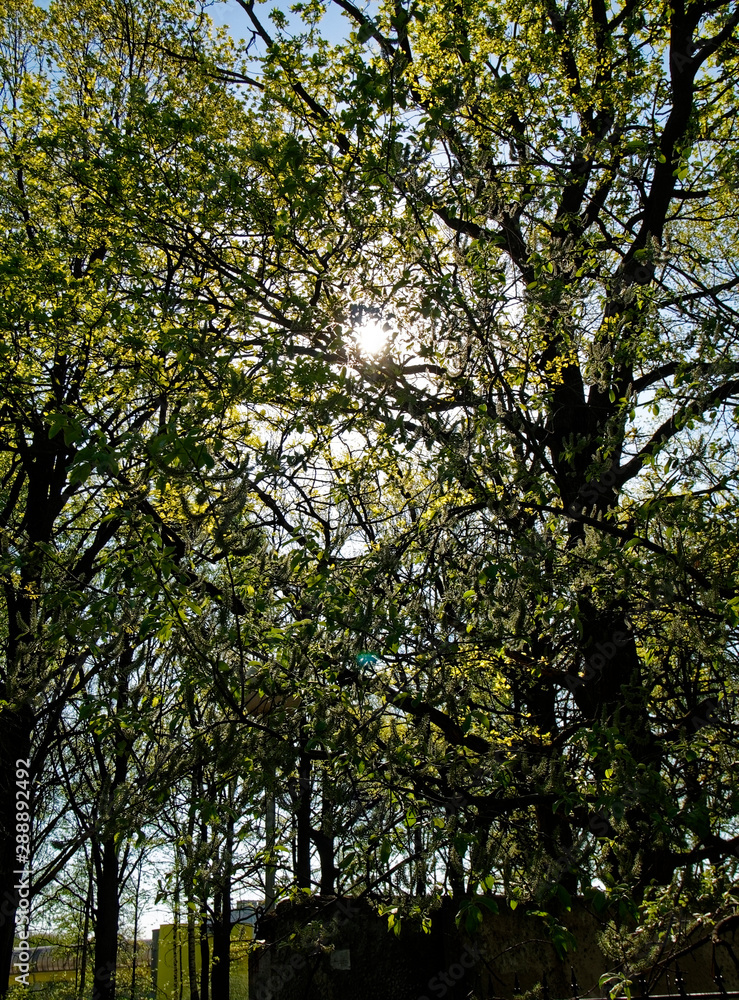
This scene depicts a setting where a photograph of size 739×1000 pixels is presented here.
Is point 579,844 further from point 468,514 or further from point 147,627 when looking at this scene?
point 147,627

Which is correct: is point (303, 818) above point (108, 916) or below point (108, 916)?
above

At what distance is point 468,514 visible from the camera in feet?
13.4

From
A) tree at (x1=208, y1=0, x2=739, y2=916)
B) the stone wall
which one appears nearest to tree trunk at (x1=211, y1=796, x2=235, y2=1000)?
the stone wall

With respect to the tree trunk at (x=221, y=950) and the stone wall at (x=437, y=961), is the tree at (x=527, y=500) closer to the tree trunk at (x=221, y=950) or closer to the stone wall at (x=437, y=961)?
the stone wall at (x=437, y=961)

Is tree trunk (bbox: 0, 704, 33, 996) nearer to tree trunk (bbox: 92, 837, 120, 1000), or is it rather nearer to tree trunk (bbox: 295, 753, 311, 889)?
tree trunk (bbox: 92, 837, 120, 1000)

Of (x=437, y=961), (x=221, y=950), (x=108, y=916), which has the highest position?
(x=108, y=916)

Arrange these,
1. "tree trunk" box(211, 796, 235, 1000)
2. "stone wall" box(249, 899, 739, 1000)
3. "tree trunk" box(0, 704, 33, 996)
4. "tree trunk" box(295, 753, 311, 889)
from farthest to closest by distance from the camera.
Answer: "tree trunk" box(211, 796, 235, 1000), "tree trunk" box(0, 704, 33, 996), "stone wall" box(249, 899, 739, 1000), "tree trunk" box(295, 753, 311, 889)

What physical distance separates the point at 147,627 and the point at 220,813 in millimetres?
1018

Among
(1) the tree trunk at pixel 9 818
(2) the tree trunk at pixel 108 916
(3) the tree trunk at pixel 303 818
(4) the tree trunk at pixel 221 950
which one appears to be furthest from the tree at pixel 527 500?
(2) the tree trunk at pixel 108 916

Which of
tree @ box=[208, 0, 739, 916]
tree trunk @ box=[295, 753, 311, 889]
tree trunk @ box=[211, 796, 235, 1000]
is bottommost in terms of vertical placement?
tree trunk @ box=[211, 796, 235, 1000]

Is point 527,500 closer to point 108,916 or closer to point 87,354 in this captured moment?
point 87,354

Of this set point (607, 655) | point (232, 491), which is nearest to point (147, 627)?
point (232, 491)

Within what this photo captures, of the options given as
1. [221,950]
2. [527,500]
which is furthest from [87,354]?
[221,950]

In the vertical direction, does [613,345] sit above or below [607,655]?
above
